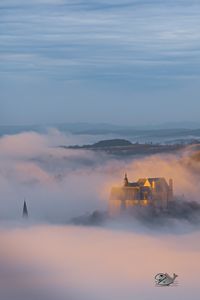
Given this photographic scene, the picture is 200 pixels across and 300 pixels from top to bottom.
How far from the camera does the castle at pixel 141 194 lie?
60109 mm

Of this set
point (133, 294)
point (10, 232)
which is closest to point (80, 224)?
point (10, 232)

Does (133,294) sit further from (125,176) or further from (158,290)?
(125,176)

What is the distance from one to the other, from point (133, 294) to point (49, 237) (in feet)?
71.6

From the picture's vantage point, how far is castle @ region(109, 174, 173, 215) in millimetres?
60109

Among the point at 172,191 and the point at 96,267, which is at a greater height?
the point at 172,191

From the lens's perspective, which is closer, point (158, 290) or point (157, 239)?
point (158, 290)

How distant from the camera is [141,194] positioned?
61062 mm

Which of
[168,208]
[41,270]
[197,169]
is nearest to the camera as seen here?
[41,270]

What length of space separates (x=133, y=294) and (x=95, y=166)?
3854 cm

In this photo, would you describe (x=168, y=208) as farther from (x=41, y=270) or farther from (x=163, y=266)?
(x=41, y=270)

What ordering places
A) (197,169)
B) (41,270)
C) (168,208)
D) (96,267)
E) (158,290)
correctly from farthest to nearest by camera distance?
(197,169) → (168,208) → (96,267) → (41,270) → (158,290)

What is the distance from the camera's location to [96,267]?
5956 cm

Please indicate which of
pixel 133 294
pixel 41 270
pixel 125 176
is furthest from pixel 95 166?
pixel 133 294

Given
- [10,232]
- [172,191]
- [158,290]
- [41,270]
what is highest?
[172,191]
